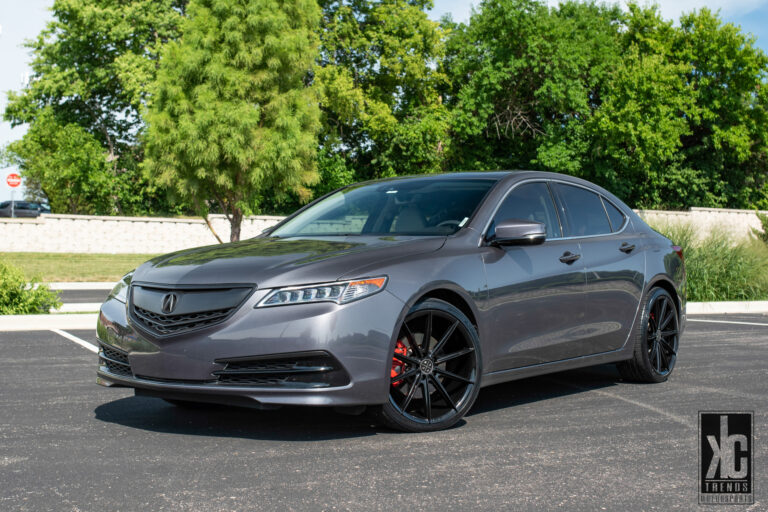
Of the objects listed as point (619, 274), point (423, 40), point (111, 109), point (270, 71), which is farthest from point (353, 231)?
point (111, 109)

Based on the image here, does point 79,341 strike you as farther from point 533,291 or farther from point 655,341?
point 655,341

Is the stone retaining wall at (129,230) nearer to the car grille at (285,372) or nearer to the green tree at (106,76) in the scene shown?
the green tree at (106,76)

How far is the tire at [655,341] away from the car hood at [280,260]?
2.40m

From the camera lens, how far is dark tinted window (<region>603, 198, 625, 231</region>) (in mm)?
7106

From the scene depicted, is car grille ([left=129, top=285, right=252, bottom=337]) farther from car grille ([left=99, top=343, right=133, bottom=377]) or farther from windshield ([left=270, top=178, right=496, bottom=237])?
windshield ([left=270, top=178, right=496, bottom=237])

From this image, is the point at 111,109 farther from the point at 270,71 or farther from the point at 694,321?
the point at 694,321

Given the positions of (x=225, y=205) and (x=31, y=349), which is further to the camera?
(x=225, y=205)

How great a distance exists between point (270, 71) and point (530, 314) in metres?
32.3

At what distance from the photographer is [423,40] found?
45.7 metres

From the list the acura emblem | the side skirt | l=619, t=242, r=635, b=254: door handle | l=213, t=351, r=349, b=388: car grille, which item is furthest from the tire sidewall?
the acura emblem

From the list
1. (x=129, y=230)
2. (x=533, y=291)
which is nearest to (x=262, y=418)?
(x=533, y=291)

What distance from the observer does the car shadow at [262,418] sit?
17.0 feet

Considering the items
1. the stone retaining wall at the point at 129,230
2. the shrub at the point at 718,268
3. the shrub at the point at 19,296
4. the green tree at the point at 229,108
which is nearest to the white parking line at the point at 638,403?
the shrub at the point at 19,296

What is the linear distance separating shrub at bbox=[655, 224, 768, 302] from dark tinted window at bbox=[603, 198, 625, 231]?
10724 mm
